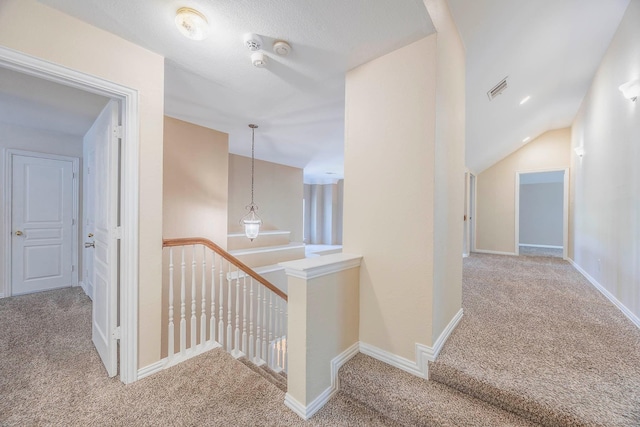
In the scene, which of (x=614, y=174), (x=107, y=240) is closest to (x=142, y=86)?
(x=107, y=240)

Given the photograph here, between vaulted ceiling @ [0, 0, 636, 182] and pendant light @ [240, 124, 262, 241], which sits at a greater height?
vaulted ceiling @ [0, 0, 636, 182]

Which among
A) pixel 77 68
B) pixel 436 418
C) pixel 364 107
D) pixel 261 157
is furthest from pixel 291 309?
pixel 261 157

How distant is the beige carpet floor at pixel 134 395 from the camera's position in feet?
4.83

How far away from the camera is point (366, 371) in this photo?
5.63 feet

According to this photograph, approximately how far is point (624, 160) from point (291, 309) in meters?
3.51

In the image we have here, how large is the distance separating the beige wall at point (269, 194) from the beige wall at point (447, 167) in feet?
13.9

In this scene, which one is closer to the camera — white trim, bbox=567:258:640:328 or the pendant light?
white trim, bbox=567:258:640:328

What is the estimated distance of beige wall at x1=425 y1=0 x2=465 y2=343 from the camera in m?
1.68

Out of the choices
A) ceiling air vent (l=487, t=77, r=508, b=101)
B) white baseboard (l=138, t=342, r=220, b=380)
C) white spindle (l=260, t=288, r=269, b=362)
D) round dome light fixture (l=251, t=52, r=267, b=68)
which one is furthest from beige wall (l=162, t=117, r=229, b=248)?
ceiling air vent (l=487, t=77, r=508, b=101)

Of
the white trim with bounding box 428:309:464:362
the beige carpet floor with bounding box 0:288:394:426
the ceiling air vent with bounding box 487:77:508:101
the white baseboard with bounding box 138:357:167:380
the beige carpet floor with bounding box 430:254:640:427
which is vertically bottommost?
the beige carpet floor with bounding box 0:288:394:426

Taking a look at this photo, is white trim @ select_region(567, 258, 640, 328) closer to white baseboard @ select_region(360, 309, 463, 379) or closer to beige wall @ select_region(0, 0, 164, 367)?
white baseboard @ select_region(360, 309, 463, 379)

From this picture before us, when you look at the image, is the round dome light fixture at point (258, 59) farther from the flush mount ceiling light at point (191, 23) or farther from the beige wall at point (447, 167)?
the beige wall at point (447, 167)

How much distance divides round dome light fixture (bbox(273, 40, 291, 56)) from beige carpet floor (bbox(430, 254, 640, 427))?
7.89ft

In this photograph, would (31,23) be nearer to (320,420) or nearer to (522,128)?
(320,420)
